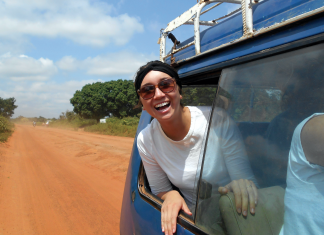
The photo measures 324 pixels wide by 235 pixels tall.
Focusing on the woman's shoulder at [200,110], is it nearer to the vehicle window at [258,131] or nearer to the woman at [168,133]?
the woman at [168,133]

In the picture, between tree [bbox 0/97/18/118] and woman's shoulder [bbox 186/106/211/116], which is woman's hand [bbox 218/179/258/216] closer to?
woman's shoulder [bbox 186/106/211/116]

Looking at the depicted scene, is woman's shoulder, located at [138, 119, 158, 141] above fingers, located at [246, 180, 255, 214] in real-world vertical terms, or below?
above

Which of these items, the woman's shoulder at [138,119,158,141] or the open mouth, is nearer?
the open mouth

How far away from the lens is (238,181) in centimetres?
105

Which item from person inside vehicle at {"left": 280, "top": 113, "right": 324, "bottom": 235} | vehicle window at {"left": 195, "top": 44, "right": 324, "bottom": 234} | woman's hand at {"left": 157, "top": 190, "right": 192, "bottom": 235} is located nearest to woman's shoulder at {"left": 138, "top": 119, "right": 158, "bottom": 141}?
woman's hand at {"left": 157, "top": 190, "right": 192, "bottom": 235}

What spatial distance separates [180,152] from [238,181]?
1.83 ft

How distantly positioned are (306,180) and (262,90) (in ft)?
1.31

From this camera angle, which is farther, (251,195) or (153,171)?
(153,171)

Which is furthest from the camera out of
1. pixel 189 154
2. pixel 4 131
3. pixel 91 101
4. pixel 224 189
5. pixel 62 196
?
pixel 91 101

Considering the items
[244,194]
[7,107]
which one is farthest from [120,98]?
[7,107]

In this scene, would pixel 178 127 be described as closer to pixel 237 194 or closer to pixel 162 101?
pixel 162 101

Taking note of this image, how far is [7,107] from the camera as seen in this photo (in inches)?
2042

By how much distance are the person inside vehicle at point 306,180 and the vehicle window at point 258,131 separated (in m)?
0.03

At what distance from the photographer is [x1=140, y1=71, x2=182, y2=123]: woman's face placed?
1552mm
